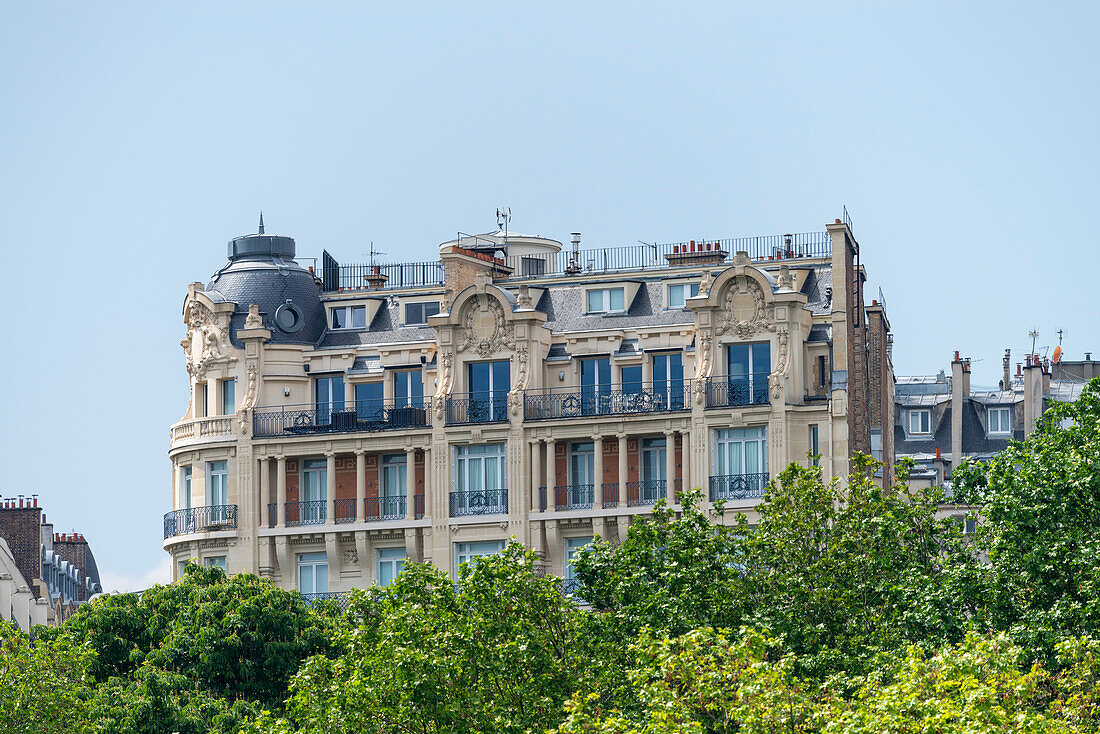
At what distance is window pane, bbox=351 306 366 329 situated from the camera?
86.8 meters

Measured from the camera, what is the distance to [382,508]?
8312 centimetres

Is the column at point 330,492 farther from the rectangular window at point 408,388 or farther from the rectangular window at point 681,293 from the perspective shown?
the rectangular window at point 681,293

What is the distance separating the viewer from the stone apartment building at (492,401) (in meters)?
79.8

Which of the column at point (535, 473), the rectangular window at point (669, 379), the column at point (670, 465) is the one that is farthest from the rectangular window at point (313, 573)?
the rectangular window at point (669, 379)

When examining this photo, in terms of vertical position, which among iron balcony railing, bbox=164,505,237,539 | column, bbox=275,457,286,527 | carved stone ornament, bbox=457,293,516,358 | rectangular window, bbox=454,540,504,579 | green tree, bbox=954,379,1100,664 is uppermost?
carved stone ornament, bbox=457,293,516,358

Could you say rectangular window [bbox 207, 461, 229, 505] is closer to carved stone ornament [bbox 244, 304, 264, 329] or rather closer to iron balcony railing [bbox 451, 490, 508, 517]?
carved stone ornament [bbox 244, 304, 264, 329]

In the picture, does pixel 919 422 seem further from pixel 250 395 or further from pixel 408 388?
pixel 250 395

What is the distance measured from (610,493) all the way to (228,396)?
13580 mm

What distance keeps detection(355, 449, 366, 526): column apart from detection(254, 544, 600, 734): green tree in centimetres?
2523

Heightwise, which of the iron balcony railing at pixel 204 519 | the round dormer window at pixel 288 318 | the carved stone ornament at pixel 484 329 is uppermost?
the round dormer window at pixel 288 318

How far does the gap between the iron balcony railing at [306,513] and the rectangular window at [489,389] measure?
5.74 metres

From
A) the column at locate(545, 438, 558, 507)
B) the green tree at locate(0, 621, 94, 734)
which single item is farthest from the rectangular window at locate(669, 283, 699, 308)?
the green tree at locate(0, 621, 94, 734)

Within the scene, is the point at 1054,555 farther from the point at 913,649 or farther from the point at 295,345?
the point at 295,345

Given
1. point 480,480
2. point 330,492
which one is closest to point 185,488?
point 330,492
